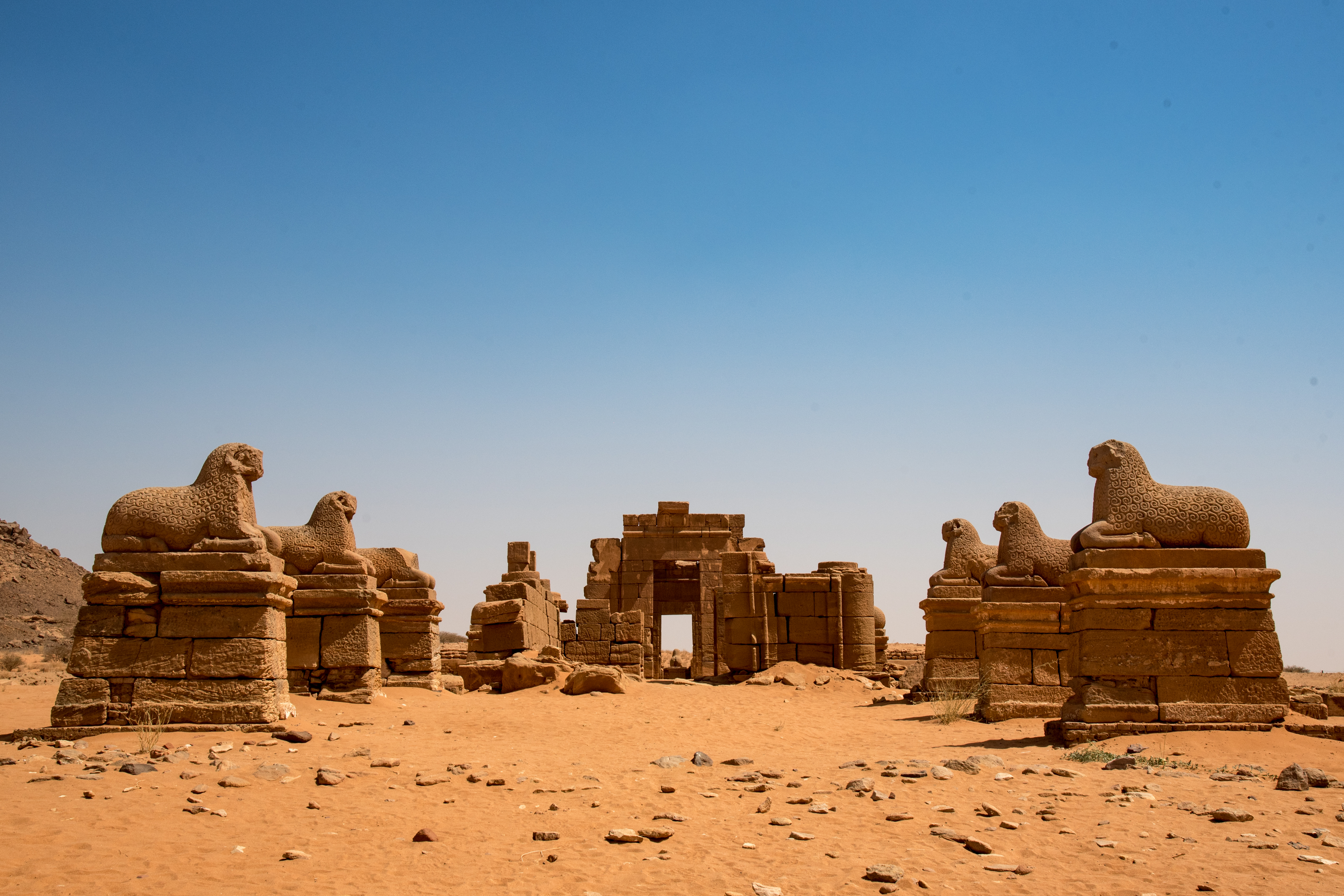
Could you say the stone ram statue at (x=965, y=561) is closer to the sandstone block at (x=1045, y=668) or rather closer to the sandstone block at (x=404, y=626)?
the sandstone block at (x=1045, y=668)

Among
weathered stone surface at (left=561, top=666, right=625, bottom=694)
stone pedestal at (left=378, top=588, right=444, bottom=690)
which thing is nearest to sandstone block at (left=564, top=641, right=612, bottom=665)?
weathered stone surface at (left=561, top=666, right=625, bottom=694)

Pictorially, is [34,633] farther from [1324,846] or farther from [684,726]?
[1324,846]

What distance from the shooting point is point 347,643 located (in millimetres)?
11438

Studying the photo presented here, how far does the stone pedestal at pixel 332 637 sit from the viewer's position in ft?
37.3

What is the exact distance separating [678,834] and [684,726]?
5185 millimetres

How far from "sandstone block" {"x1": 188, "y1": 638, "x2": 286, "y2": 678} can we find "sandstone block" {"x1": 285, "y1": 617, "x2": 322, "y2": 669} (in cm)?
262

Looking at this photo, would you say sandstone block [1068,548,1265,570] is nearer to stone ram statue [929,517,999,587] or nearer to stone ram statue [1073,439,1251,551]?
stone ram statue [1073,439,1251,551]

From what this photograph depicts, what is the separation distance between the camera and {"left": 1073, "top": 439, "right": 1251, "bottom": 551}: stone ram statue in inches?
354

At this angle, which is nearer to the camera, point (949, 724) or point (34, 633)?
point (949, 724)

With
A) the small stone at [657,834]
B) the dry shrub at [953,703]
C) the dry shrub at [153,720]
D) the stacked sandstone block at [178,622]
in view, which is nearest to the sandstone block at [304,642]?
the stacked sandstone block at [178,622]

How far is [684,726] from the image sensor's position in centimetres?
1081

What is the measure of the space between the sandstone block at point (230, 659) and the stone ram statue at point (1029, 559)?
8.28m

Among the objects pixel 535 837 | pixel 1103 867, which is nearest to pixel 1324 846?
pixel 1103 867

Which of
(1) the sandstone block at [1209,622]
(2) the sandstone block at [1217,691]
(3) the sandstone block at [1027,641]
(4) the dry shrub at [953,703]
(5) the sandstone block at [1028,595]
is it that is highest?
(5) the sandstone block at [1028,595]
